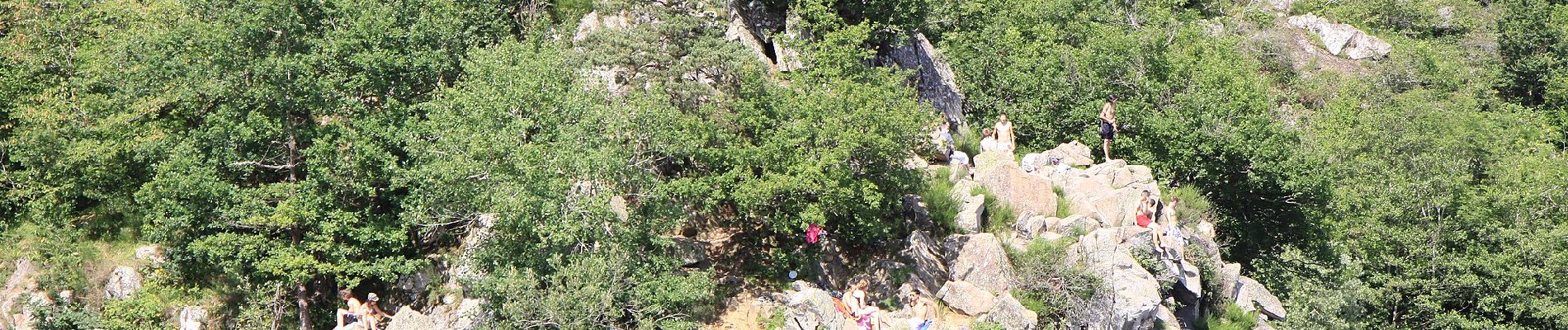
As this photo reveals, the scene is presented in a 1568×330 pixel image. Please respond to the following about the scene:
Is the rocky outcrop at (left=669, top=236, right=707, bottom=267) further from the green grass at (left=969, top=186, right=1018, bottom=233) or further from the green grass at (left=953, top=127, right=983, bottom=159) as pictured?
the green grass at (left=953, top=127, right=983, bottom=159)

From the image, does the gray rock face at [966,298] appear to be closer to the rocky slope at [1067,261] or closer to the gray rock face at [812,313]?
the rocky slope at [1067,261]

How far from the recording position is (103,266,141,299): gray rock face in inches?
1112

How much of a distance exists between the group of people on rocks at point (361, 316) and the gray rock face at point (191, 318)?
3.05 metres

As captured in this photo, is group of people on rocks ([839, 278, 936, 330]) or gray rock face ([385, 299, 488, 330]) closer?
group of people on rocks ([839, 278, 936, 330])

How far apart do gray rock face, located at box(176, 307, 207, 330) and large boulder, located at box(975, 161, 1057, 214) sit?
15130mm

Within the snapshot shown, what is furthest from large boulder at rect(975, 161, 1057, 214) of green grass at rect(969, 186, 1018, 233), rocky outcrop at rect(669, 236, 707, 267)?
rocky outcrop at rect(669, 236, 707, 267)

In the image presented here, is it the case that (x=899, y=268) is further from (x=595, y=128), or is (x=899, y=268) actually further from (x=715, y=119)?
(x=595, y=128)

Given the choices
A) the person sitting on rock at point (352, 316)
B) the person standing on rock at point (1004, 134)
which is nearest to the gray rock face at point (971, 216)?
the person standing on rock at point (1004, 134)

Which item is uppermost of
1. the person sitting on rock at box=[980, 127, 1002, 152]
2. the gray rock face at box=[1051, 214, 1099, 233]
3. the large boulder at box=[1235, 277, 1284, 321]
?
the gray rock face at box=[1051, 214, 1099, 233]

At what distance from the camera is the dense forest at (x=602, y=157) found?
78.5ft

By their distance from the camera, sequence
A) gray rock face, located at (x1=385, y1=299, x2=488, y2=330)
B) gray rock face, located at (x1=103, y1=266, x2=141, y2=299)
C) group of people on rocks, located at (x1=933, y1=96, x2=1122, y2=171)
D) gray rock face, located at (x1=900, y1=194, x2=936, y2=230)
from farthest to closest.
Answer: group of people on rocks, located at (x1=933, y1=96, x2=1122, y2=171) < gray rock face, located at (x1=103, y1=266, x2=141, y2=299) < gray rock face, located at (x1=900, y1=194, x2=936, y2=230) < gray rock face, located at (x1=385, y1=299, x2=488, y2=330)

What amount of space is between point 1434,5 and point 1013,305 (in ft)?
129

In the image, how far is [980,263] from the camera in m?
25.2

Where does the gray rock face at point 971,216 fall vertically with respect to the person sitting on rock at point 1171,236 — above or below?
above
